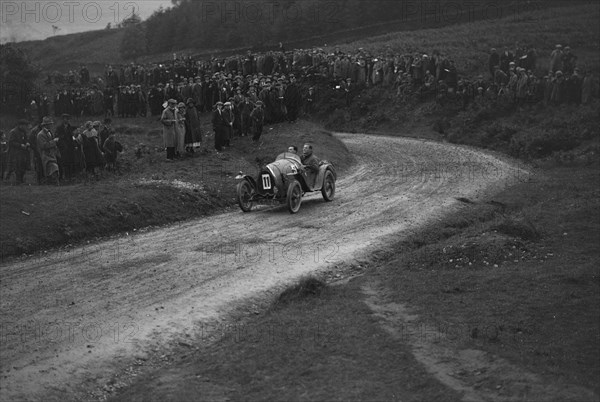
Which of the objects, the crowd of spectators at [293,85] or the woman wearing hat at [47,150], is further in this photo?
the crowd of spectators at [293,85]

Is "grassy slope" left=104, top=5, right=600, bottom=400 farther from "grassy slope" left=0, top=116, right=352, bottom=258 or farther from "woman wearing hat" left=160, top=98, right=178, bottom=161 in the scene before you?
"woman wearing hat" left=160, top=98, right=178, bottom=161

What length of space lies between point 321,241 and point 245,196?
3.75 m

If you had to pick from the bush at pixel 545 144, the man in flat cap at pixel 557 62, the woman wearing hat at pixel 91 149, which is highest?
the man in flat cap at pixel 557 62

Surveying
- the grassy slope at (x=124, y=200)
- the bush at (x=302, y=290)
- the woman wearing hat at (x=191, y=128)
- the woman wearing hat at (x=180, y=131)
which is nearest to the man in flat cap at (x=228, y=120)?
the grassy slope at (x=124, y=200)

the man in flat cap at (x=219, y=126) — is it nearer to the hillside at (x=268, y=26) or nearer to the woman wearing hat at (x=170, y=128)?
the woman wearing hat at (x=170, y=128)

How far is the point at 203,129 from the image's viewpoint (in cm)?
3378

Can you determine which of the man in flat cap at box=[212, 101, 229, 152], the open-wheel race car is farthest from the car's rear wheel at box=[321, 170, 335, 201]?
the man in flat cap at box=[212, 101, 229, 152]

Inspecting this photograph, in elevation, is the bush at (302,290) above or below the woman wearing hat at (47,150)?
below

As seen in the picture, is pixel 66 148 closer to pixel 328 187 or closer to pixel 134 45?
pixel 328 187

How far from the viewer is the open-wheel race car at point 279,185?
1919 cm

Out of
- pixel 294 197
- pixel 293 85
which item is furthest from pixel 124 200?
pixel 293 85

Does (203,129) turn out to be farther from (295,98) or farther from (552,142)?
(552,142)

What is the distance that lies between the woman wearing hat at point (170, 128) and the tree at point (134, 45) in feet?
170

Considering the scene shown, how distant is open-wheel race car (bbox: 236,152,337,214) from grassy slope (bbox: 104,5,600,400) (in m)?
3.74
